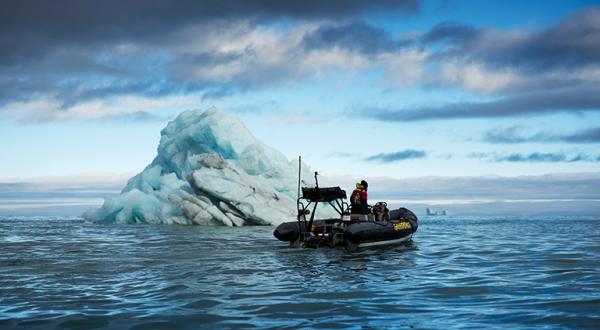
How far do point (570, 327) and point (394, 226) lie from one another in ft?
41.9

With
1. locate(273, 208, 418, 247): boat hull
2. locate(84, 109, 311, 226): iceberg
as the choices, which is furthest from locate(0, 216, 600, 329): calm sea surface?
locate(84, 109, 311, 226): iceberg

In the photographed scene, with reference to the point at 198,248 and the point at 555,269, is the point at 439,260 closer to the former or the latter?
the point at 555,269

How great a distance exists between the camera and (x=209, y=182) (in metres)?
37.1

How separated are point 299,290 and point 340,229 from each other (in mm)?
7938

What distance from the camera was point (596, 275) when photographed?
12789 mm

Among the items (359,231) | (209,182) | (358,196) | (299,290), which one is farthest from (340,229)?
(209,182)

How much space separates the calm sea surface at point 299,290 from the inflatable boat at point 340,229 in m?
0.54

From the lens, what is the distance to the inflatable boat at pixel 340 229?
60.7 ft

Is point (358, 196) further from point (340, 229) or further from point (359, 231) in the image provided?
point (359, 231)

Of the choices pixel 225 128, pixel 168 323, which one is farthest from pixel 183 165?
pixel 168 323

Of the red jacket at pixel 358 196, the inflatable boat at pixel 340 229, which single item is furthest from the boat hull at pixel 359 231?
the red jacket at pixel 358 196

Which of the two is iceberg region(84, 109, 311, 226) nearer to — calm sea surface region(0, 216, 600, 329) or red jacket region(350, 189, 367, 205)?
red jacket region(350, 189, 367, 205)

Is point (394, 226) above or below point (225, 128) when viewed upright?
below

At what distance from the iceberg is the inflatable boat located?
55.7ft
